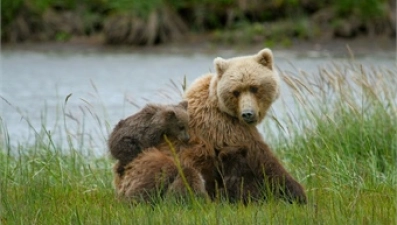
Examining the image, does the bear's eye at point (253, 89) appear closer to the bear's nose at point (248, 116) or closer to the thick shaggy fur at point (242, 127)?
the thick shaggy fur at point (242, 127)

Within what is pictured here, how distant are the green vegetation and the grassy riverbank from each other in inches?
769

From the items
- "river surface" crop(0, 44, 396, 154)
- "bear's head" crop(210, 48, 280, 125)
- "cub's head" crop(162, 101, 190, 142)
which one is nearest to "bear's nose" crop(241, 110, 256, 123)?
"bear's head" crop(210, 48, 280, 125)

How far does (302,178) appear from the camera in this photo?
7.79m

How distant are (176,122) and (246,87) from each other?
49 centimetres

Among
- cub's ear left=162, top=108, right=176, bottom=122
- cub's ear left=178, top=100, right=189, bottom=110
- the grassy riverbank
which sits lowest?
the grassy riverbank

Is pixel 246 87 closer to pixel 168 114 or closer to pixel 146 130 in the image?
pixel 168 114

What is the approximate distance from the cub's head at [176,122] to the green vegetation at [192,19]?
74.3 feet

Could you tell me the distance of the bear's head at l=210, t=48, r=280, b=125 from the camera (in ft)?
21.8

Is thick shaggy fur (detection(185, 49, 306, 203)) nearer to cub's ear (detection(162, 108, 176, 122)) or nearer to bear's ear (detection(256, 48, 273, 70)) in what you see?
bear's ear (detection(256, 48, 273, 70))

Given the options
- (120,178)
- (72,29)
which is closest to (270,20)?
(72,29)

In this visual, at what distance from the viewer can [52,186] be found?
7.39 metres

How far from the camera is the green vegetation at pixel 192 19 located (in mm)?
29484

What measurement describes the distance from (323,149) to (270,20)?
23725 mm

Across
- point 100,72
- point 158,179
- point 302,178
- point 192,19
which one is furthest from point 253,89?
point 192,19
